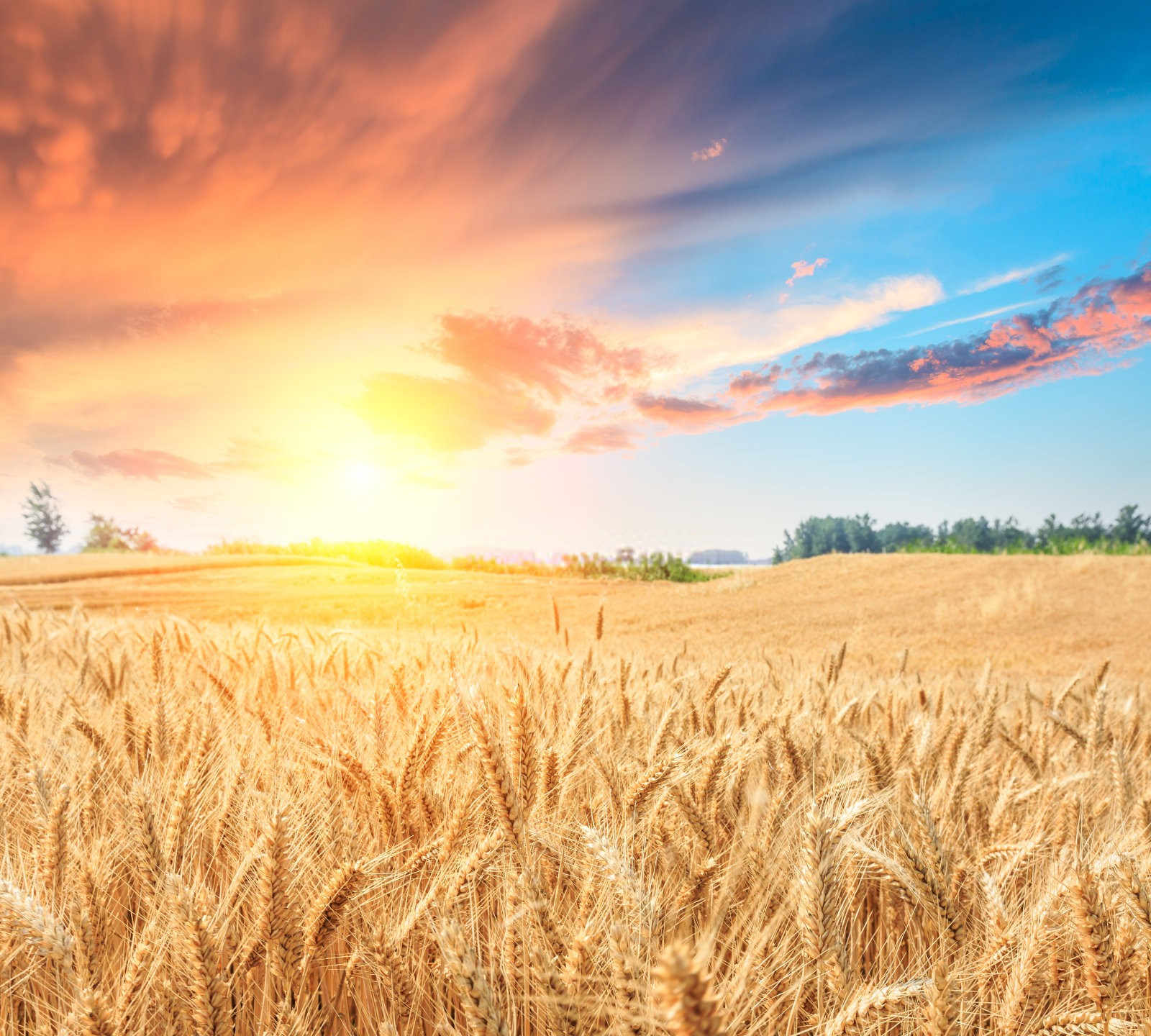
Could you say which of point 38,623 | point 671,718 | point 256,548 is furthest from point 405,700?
point 256,548

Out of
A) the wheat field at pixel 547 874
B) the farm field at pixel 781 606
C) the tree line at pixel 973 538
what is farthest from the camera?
the tree line at pixel 973 538

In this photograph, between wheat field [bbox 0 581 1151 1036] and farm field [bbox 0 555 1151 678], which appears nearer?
wheat field [bbox 0 581 1151 1036]

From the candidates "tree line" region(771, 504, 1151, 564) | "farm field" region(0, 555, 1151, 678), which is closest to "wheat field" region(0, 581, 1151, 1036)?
"farm field" region(0, 555, 1151, 678)

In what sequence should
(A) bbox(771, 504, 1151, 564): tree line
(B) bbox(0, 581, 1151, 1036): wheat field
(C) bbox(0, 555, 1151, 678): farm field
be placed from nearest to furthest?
(B) bbox(0, 581, 1151, 1036): wheat field < (C) bbox(0, 555, 1151, 678): farm field < (A) bbox(771, 504, 1151, 564): tree line

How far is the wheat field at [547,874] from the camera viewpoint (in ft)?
3.13

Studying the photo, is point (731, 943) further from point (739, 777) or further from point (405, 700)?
point (405, 700)

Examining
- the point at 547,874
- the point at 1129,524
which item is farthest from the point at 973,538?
the point at 547,874

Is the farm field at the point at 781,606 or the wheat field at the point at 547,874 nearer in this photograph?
the wheat field at the point at 547,874

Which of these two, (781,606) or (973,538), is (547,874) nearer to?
(781,606)

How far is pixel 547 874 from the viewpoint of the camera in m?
1.35

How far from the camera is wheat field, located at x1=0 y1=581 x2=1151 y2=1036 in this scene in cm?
96

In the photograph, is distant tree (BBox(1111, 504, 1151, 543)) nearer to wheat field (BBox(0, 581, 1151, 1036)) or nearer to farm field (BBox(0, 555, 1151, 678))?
farm field (BBox(0, 555, 1151, 678))

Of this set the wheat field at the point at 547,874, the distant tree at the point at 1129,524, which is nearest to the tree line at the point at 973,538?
the distant tree at the point at 1129,524

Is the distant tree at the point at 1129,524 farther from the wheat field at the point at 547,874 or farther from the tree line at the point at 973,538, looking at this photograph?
the wheat field at the point at 547,874
